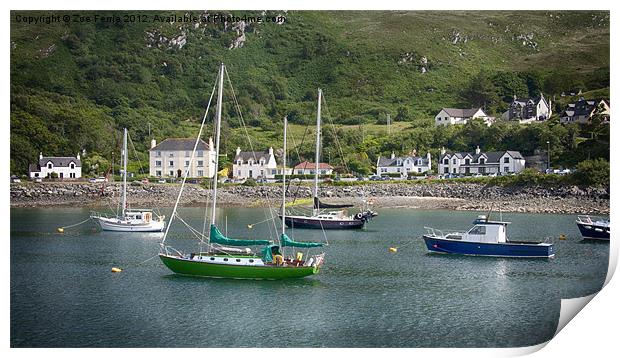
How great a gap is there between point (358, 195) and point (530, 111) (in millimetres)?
21001

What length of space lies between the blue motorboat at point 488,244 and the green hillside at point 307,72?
79.1ft

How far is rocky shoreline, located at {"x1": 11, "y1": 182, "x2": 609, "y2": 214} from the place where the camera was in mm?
33594

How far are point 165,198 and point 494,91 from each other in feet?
107

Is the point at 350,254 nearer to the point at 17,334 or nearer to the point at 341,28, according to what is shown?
the point at 17,334

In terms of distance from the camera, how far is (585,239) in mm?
22547

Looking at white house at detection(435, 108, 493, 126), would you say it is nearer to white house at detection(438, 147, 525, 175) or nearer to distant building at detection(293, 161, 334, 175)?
white house at detection(438, 147, 525, 175)

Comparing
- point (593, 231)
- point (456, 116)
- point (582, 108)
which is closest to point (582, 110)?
point (582, 108)

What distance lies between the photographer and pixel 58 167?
41.5 m

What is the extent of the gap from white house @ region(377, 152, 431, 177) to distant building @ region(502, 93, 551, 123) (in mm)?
11261

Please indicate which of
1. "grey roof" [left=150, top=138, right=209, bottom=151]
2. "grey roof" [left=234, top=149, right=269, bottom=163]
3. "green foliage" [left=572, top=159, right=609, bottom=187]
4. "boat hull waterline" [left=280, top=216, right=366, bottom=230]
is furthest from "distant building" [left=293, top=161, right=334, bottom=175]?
"boat hull waterline" [left=280, top=216, right=366, bottom=230]

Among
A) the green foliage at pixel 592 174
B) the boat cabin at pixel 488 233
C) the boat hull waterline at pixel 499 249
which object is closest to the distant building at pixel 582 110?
the green foliage at pixel 592 174

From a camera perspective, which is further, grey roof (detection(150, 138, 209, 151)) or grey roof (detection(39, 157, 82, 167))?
grey roof (detection(150, 138, 209, 151))
